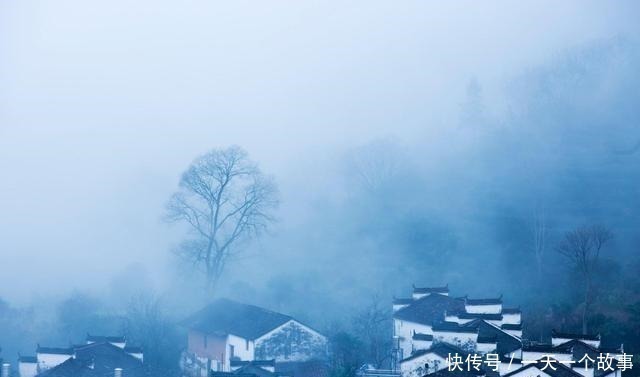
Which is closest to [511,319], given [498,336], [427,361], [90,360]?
[498,336]

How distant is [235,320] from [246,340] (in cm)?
293

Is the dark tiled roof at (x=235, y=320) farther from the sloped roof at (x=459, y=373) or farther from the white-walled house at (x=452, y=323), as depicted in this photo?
the sloped roof at (x=459, y=373)

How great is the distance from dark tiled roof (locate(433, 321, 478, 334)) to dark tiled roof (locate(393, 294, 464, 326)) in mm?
2005

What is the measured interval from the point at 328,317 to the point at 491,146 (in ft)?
110

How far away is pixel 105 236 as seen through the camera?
205ft

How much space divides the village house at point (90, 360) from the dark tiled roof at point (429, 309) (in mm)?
12566

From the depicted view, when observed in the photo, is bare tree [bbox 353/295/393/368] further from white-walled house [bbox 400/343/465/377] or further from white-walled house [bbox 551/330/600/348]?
white-walled house [bbox 551/330/600/348]

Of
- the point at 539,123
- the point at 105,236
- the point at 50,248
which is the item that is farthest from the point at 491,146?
the point at 50,248

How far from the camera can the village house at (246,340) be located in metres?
34.1

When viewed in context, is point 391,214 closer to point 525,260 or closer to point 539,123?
point 525,260

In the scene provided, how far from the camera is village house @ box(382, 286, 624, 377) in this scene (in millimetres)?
26609

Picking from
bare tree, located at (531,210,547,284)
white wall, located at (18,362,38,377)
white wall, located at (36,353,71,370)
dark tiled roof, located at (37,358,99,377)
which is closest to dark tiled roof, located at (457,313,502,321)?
bare tree, located at (531,210,547,284)

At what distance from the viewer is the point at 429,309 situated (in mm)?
36031

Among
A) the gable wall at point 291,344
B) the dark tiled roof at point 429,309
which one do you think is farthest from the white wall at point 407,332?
the gable wall at point 291,344
